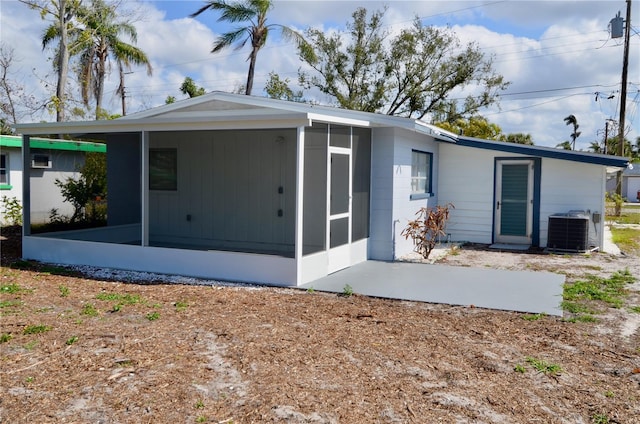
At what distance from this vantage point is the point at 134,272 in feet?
28.0

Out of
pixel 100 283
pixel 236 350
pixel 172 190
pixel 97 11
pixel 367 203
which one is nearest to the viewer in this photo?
pixel 236 350

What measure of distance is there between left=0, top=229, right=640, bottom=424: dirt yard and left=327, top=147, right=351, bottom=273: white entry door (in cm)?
152

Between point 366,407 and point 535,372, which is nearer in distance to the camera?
point 366,407

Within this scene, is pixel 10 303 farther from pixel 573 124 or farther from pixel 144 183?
pixel 573 124

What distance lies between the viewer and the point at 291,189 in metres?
10.3

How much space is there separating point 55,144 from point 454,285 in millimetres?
11321

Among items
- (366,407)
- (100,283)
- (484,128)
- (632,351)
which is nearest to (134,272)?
(100,283)

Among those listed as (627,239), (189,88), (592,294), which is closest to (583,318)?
(592,294)

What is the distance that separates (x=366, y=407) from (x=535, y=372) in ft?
5.16

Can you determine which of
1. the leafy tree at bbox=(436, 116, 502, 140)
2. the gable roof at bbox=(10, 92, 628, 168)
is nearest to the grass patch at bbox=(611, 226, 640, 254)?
the gable roof at bbox=(10, 92, 628, 168)

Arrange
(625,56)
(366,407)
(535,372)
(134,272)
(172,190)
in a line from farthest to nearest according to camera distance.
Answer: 1. (625,56)
2. (172,190)
3. (134,272)
4. (535,372)
5. (366,407)

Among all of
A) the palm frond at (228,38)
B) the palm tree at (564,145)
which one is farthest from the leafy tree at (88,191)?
the palm tree at (564,145)

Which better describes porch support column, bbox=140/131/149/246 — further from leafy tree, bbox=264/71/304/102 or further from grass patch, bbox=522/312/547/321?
leafy tree, bbox=264/71/304/102

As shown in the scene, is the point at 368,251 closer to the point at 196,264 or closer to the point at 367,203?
the point at 367,203
